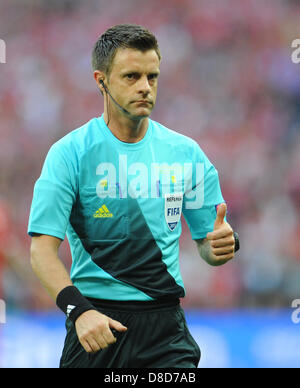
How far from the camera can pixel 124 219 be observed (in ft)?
10.4

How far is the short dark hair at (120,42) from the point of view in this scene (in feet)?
10.3

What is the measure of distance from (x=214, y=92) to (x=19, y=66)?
248 centimetres

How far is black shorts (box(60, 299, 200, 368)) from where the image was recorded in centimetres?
309

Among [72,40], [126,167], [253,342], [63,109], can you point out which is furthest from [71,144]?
[72,40]

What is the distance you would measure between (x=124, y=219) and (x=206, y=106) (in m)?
5.57

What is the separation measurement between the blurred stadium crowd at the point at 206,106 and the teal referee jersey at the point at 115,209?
13.7 feet
